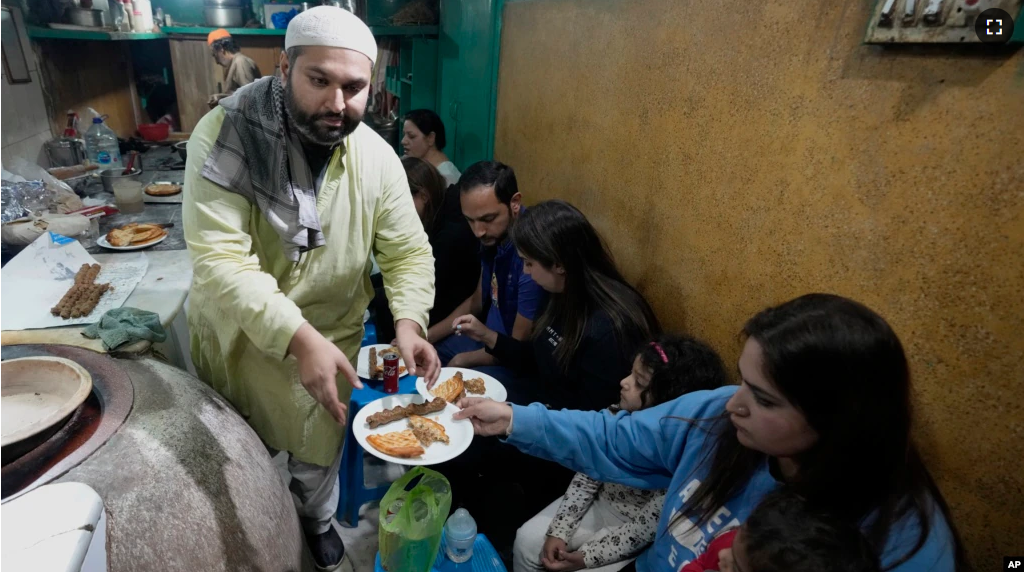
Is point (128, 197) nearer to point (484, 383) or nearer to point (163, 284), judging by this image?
point (163, 284)

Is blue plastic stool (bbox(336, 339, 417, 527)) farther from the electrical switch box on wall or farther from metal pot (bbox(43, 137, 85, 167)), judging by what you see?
metal pot (bbox(43, 137, 85, 167))

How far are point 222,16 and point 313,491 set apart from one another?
6.15 metres

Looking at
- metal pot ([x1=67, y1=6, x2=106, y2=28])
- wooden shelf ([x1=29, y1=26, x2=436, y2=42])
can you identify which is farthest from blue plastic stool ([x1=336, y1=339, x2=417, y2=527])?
metal pot ([x1=67, y1=6, x2=106, y2=28])

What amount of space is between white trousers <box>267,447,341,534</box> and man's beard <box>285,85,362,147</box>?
122 cm

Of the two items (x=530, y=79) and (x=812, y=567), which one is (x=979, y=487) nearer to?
(x=812, y=567)

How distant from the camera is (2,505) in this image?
91 centimetres

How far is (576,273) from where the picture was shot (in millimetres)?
2055

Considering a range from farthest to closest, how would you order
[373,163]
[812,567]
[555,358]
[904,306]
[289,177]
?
[555,358] → [373,163] → [289,177] → [904,306] → [812,567]

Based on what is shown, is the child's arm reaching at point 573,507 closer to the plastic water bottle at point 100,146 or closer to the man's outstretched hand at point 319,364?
the man's outstretched hand at point 319,364

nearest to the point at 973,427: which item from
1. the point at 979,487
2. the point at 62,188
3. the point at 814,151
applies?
the point at 979,487

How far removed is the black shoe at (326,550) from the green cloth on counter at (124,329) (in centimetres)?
107

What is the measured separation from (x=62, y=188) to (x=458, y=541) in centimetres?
318

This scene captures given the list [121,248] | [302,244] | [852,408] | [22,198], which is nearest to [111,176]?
[22,198]

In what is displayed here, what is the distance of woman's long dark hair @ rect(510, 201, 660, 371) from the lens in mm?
1998
